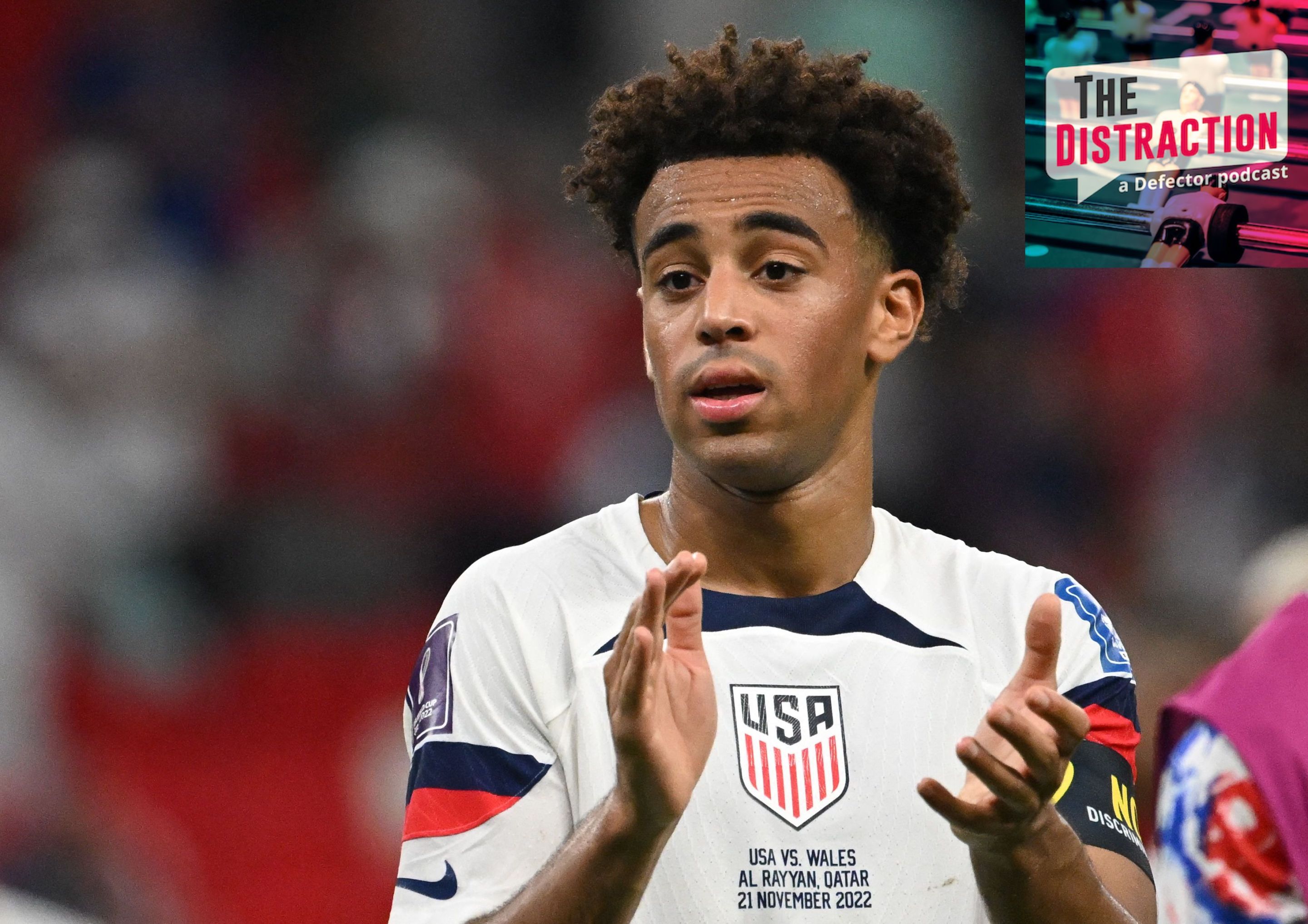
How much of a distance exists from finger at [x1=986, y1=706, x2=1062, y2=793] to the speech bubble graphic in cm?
298

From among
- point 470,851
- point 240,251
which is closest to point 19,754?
point 240,251

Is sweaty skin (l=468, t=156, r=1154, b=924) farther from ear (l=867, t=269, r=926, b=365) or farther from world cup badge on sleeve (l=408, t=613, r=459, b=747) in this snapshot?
world cup badge on sleeve (l=408, t=613, r=459, b=747)

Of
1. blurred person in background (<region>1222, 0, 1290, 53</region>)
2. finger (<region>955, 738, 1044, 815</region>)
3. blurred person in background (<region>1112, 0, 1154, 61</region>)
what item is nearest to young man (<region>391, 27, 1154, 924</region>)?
finger (<region>955, 738, 1044, 815</region>)

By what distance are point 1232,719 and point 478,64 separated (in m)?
4.08

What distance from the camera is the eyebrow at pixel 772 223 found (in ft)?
8.28

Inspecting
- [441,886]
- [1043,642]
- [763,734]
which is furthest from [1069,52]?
[441,886]

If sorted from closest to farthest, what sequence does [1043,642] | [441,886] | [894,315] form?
[1043,642] < [441,886] < [894,315]

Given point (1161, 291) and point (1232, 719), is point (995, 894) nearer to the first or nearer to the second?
point (1232, 719)

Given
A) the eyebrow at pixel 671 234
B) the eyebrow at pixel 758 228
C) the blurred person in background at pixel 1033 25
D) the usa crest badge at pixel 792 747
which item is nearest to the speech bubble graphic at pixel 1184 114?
the blurred person in background at pixel 1033 25

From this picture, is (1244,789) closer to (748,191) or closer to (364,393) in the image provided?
(748,191)

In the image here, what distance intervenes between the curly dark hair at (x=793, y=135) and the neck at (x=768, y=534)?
0.45m

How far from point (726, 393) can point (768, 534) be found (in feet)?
0.94

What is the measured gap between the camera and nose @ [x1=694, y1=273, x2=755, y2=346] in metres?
2.44

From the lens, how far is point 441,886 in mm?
2328
